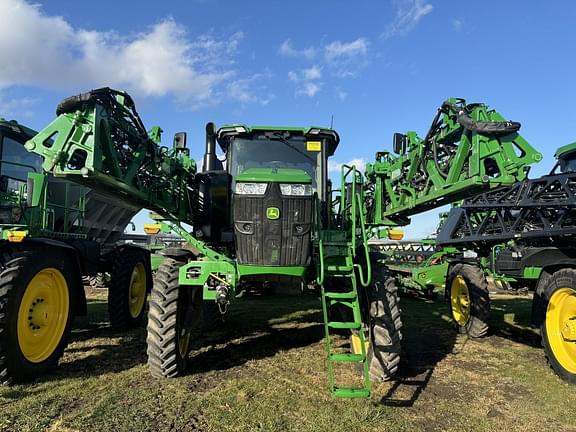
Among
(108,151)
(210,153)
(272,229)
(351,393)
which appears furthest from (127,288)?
(351,393)

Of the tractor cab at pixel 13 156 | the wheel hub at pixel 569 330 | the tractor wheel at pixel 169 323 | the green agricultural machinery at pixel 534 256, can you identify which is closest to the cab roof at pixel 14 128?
the tractor cab at pixel 13 156

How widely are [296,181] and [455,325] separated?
4643 millimetres

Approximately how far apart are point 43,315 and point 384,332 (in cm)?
374

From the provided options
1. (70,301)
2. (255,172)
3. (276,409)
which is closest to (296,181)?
(255,172)

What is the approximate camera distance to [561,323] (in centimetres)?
538

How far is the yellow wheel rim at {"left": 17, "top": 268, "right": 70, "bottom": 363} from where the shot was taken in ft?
15.8

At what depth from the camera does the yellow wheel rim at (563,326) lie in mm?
5133

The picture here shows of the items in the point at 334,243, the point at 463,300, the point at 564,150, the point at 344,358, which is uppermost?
the point at 564,150

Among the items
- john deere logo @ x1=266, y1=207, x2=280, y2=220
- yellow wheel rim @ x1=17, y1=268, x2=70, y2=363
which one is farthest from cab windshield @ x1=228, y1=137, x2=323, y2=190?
yellow wheel rim @ x1=17, y1=268, x2=70, y2=363

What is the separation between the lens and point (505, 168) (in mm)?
4879

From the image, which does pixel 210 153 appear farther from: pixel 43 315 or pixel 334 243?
pixel 43 315

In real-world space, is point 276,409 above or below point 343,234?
below

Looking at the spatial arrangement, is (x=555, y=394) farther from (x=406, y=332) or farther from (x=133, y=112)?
(x=133, y=112)

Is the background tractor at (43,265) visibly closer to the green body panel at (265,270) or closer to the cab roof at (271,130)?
the cab roof at (271,130)
